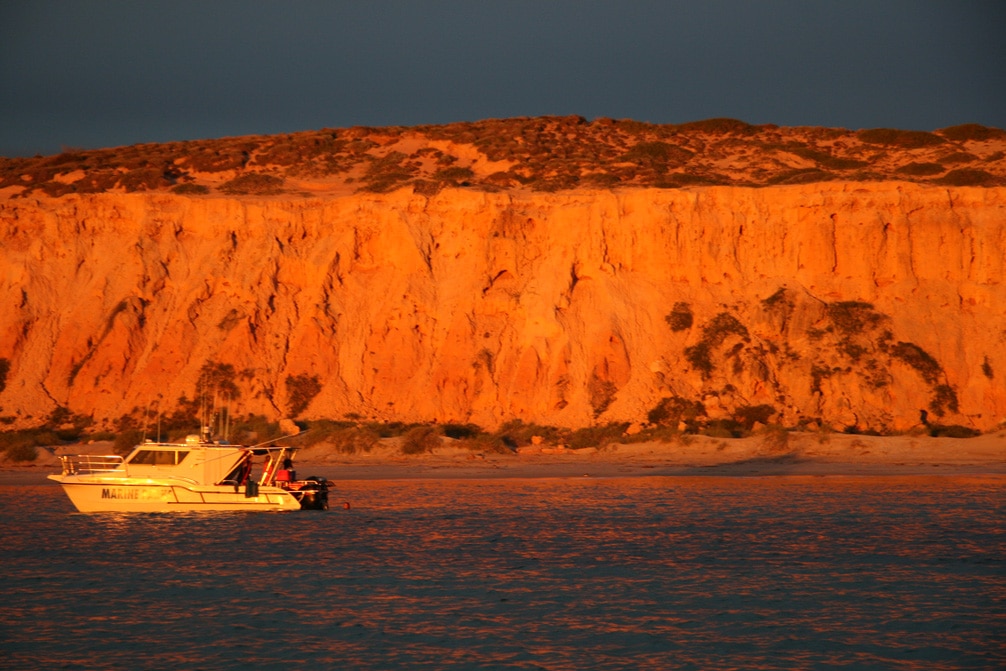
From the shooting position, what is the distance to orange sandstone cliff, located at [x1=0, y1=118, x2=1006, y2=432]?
39250mm

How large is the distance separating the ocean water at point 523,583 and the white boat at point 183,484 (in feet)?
1.32

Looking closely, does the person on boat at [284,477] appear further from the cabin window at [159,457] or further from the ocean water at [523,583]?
the cabin window at [159,457]

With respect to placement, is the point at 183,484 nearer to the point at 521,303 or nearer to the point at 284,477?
the point at 284,477

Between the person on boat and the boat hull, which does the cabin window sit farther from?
the person on boat

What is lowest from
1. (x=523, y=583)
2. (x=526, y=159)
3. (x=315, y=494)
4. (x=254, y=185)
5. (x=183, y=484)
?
(x=523, y=583)

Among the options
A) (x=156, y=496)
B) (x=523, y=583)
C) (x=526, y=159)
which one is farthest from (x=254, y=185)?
(x=523, y=583)

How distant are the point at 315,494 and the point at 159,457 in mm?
3734

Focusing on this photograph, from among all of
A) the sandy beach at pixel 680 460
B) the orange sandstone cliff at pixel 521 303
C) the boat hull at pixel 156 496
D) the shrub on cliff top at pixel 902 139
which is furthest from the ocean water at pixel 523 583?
the shrub on cliff top at pixel 902 139

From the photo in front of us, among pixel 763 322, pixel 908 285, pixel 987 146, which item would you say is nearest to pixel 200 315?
pixel 763 322

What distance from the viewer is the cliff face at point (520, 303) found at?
1547 inches

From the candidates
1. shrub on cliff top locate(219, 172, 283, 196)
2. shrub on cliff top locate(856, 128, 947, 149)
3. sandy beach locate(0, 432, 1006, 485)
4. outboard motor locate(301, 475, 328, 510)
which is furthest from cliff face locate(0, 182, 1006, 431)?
shrub on cliff top locate(856, 128, 947, 149)

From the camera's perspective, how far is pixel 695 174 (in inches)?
2056

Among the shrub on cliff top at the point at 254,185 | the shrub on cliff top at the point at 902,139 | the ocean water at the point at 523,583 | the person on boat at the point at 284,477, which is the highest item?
the shrub on cliff top at the point at 902,139

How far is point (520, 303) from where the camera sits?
41906mm
